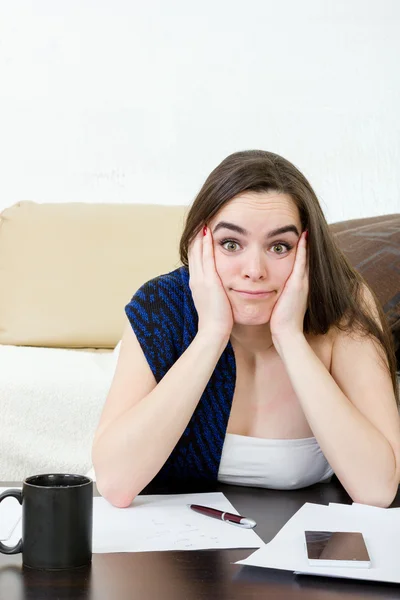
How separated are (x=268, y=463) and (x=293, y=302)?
9.9 inches

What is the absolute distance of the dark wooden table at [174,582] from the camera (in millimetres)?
722

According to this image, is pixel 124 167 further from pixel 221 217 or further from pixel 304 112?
pixel 221 217

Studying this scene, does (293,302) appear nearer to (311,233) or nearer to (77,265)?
(311,233)

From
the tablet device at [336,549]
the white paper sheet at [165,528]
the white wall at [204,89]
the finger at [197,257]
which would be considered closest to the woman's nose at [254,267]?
the finger at [197,257]

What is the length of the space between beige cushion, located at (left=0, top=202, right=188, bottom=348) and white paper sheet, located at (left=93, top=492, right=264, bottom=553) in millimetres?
1475

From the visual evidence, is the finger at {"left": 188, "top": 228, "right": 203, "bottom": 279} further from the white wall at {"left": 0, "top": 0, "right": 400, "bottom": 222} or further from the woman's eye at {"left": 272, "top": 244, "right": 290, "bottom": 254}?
the white wall at {"left": 0, "top": 0, "right": 400, "bottom": 222}

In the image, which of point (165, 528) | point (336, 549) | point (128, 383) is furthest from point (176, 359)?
point (336, 549)

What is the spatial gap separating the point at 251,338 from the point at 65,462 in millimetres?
776

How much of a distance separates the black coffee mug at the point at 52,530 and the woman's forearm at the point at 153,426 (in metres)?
0.31

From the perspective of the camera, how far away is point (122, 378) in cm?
127

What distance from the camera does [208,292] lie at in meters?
1.29

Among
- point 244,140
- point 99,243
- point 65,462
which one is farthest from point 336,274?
point 244,140

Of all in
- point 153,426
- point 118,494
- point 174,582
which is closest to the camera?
point 174,582

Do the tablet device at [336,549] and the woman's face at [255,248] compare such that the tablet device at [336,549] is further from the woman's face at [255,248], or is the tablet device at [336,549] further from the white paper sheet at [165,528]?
the woman's face at [255,248]
